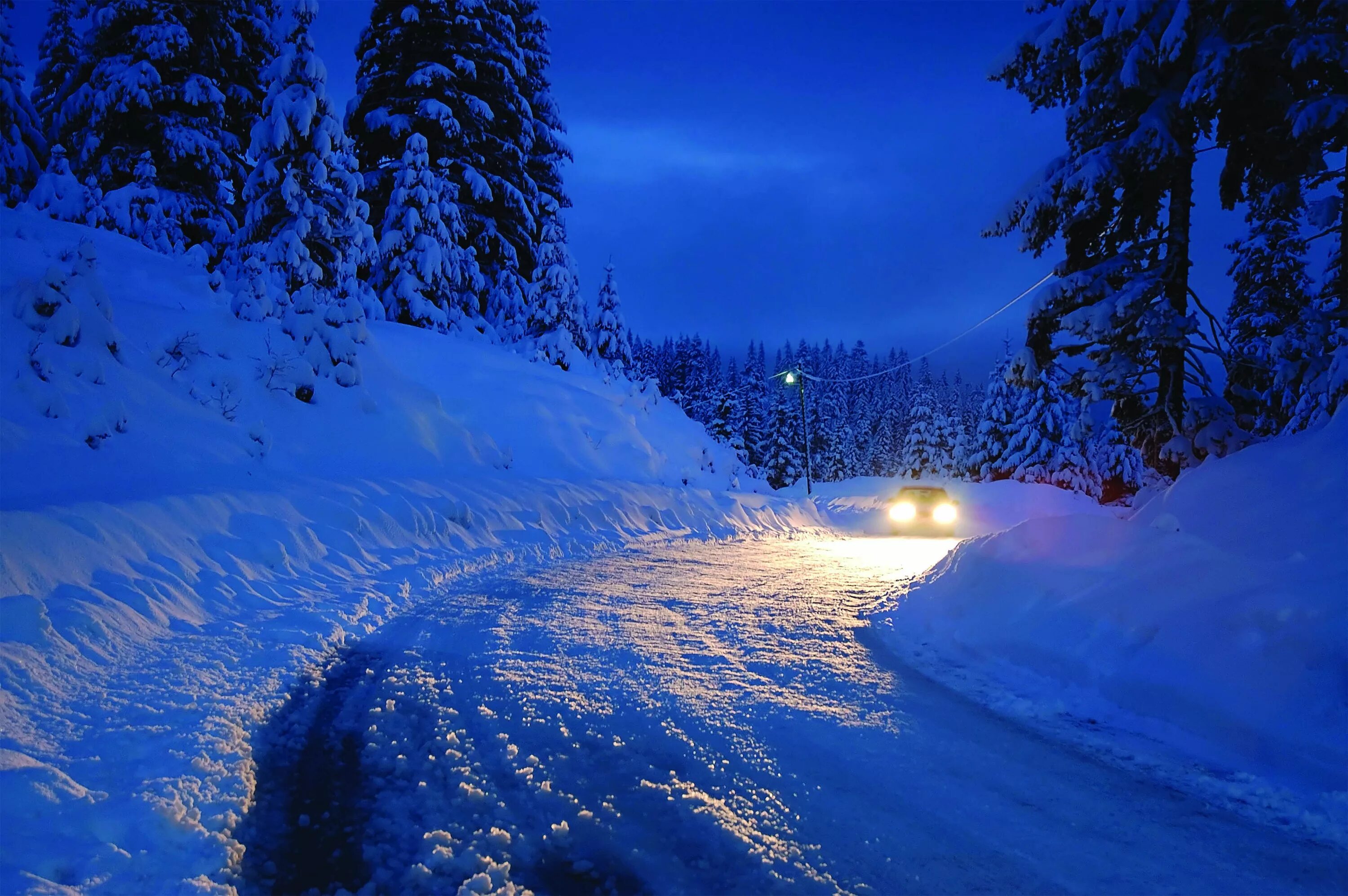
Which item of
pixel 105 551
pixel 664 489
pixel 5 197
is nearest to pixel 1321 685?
pixel 105 551

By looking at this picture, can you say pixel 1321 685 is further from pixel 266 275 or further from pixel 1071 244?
pixel 266 275

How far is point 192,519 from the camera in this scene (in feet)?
23.1

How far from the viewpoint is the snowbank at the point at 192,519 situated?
3166 mm

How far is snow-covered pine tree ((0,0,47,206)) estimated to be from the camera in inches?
754

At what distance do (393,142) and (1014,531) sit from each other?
2428 centimetres

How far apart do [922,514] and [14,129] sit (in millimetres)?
28401

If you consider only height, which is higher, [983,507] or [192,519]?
[983,507]

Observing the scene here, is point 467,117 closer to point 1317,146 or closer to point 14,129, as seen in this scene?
point 14,129

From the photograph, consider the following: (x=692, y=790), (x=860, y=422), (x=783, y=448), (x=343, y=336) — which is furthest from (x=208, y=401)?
(x=860, y=422)

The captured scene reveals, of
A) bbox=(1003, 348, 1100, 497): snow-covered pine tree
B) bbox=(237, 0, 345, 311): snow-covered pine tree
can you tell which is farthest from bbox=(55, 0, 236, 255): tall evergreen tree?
bbox=(1003, 348, 1100, 497): snow-covered pine tree

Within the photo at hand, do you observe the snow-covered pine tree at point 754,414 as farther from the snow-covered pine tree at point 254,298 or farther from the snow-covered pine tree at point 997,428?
the snow-covered pine tree at point 254,298

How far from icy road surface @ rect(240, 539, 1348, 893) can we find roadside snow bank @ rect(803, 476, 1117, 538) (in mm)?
15103

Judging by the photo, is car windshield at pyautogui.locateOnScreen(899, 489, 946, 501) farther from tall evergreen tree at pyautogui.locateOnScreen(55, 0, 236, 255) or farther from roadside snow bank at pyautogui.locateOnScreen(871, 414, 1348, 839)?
tall evergreen tree at pyautogui.locateOnScreen(55, 0, 236, 255)

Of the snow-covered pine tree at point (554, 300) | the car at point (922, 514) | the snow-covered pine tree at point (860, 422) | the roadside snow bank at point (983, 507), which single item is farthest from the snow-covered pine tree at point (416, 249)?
the snow-covered pine tree at point (860, 422)
